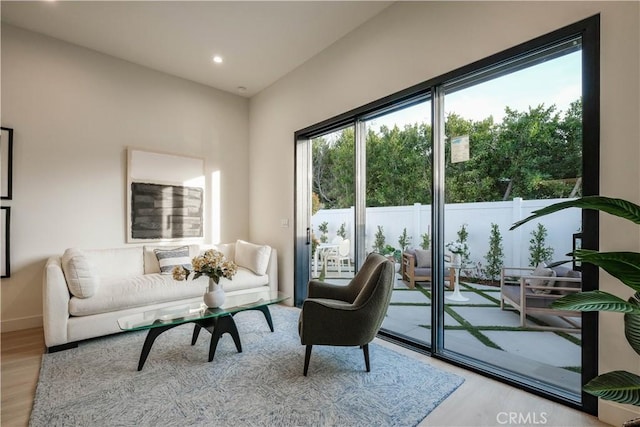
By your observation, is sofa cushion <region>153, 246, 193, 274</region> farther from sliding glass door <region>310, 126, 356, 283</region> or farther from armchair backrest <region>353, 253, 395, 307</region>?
armchair backrest <region>353, 253, 395, 307</region>

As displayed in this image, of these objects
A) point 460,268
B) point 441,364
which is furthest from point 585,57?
point 441,364

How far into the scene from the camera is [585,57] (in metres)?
1.80

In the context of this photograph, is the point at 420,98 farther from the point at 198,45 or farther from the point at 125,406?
the point at 125,406

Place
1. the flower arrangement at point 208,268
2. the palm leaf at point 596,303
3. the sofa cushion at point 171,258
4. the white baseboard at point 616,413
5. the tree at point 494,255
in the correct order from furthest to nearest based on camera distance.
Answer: the sofa cushion at point 171,258 → the flower arrangement at point 208,268 → the tree at point 494,255 → the white baseboard at point 616,413 → the palm leaf at point 596,303

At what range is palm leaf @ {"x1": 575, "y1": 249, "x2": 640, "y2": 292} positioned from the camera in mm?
1188

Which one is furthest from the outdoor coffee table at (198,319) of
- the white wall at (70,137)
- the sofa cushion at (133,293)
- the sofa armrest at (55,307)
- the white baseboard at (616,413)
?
the white baseboard at (616,413)

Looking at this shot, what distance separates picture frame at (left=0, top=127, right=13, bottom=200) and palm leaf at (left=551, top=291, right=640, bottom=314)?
15.5 ft

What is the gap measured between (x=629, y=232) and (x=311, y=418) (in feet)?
6.87

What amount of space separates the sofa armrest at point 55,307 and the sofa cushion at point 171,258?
1079 mm

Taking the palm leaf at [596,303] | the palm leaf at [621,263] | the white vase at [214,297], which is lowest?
the white vase at [214,297]

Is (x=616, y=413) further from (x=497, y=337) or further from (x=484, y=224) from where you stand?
(x=484, y=224)

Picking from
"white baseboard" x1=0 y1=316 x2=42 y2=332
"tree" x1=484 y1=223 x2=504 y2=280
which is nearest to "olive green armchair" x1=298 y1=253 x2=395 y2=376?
"tree" x1=484 y1=223 x2=504 y2=280

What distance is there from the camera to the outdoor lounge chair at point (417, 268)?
2.60 meters

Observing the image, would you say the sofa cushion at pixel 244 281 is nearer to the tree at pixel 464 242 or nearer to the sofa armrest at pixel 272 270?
the sofa armrest at pixel 272 270
